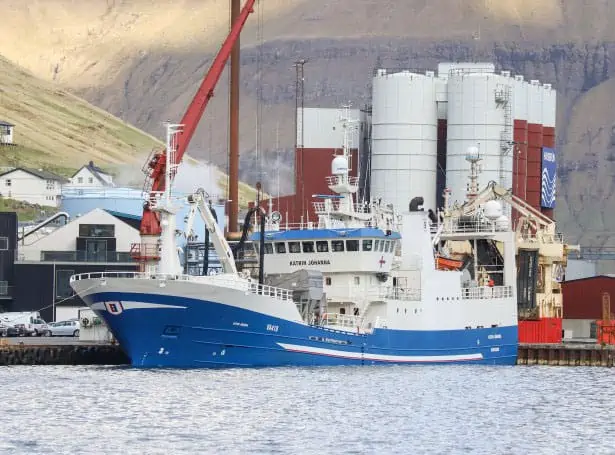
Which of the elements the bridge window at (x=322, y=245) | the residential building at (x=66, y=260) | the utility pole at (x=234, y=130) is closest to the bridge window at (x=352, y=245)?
the bridge window at (x=322, y=245)

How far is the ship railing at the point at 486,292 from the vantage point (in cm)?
9729

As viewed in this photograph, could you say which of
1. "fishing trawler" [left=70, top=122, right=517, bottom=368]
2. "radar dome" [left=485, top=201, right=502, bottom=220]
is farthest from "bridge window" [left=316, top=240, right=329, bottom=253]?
"radar dome" [left=485, top=201, right=502, bottom=220]

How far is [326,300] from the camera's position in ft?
292

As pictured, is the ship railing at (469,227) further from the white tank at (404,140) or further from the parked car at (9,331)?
the white tank at (404,140)

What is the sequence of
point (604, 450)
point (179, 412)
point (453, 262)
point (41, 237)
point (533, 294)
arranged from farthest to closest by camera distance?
point (41, 237) → point (533, 294) → point (453, 262) → point (179, 412) → point (604, 450)

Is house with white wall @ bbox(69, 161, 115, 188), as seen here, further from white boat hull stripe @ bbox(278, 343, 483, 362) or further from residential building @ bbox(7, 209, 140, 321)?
white boat hull stripe @ bbox(278, 343, 483, 362)

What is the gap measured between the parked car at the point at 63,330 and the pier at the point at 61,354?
11.2 meters

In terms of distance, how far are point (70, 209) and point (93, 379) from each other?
237 feet

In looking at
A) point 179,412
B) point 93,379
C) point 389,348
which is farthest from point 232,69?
point 179,412

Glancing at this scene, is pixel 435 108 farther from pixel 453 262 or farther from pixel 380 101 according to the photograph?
pixel 453 262

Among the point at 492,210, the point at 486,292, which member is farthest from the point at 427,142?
the point at 486,292

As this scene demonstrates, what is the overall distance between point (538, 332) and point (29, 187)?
305 ft

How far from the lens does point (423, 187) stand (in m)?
132

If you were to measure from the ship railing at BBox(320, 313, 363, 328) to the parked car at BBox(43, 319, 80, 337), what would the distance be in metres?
21.4
